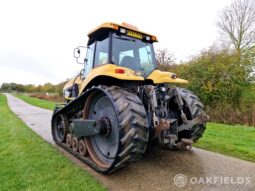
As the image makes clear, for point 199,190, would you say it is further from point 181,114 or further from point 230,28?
point 230,28

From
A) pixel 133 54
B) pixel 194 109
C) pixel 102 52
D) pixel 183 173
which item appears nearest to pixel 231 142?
pixel 194 109

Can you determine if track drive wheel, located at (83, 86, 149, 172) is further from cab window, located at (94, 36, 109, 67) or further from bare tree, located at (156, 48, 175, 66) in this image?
bare tree, located at (156, 48, 175, 66)

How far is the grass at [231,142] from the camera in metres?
5.04

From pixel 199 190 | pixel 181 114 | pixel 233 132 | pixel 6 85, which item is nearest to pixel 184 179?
pixel 199 190

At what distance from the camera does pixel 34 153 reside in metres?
5.16

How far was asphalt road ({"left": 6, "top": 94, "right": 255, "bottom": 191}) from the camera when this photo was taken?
11.4 ft

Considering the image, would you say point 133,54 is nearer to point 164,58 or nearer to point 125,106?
point 125,106

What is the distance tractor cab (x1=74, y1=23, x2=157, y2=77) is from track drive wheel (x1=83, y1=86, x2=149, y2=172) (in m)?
0.72

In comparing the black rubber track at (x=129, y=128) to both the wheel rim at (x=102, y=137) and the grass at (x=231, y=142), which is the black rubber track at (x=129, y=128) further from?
the grass at (x=231, y=142)

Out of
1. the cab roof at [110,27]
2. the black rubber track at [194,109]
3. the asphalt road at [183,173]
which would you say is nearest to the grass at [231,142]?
the asphalt road at [183,173]

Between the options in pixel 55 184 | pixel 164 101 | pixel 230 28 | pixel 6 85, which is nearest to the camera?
pixel 55 184

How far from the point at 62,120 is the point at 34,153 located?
107 centimetres

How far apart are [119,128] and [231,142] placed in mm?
3809

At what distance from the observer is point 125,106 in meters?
3.54
